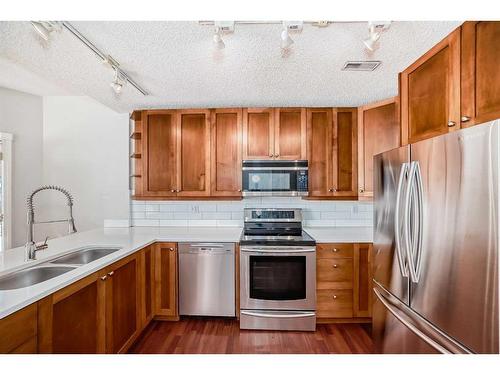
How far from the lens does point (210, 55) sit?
73.9 inches

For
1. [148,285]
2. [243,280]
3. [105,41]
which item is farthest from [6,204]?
[243,280]

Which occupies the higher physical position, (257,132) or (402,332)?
(257,132)

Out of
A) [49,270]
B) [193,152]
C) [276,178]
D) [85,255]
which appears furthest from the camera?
[193,152]

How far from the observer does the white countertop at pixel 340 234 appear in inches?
105

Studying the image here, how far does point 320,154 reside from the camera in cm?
299

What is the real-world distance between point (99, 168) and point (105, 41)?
6.53ft

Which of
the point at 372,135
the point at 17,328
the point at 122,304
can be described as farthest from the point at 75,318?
the point at 372,135

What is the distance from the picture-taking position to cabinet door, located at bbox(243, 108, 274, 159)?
118 inches

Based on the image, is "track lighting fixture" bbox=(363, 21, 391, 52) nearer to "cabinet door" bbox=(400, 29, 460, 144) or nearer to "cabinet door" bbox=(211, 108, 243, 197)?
"cabinet door" bbox=(400, 29, 460, 144)

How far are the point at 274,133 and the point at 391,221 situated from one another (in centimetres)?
170

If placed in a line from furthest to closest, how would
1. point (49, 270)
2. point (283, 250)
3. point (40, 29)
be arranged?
point (283, 250)
point (49, 270)
point (40, 29)

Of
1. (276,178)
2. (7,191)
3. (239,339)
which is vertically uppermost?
(276,178)

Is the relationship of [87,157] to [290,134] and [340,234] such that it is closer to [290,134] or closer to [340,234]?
[290,134]

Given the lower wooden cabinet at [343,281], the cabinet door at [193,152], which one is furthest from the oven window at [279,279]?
the cabinet door at [193,152]
